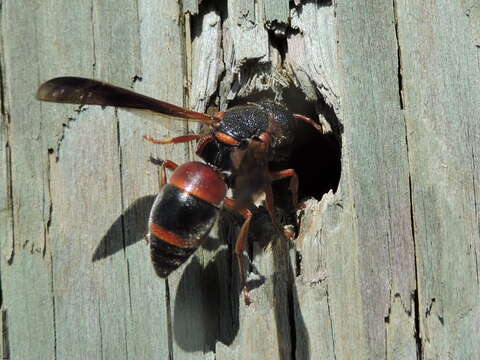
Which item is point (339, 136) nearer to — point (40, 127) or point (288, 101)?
point (288, 101)

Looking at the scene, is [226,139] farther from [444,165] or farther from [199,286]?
[444,165]

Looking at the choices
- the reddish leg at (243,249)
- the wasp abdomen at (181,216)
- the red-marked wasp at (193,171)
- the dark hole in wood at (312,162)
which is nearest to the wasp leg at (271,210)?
the red-marked wasp at (193,171)

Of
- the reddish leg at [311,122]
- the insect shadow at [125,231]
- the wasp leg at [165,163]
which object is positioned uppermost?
the reddish leg at [311,122]

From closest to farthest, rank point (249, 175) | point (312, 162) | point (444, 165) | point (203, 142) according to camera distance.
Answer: point (249, 175)
point (444, 165)
point (203, 142)
point (312, 162)

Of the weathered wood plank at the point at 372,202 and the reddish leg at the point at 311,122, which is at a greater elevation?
the reddish leg at the point at 311,122

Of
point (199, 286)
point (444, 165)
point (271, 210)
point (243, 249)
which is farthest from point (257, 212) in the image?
point (444, 165)

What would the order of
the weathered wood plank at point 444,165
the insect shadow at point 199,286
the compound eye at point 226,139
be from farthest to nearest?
the compound eye at point 226,139 → the insect shadow at point 199,286 → the weathered wood plank at point 444,165

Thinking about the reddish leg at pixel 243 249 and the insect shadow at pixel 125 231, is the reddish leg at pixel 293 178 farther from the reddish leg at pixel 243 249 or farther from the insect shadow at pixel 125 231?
the insect shadow at pixel 125 231
